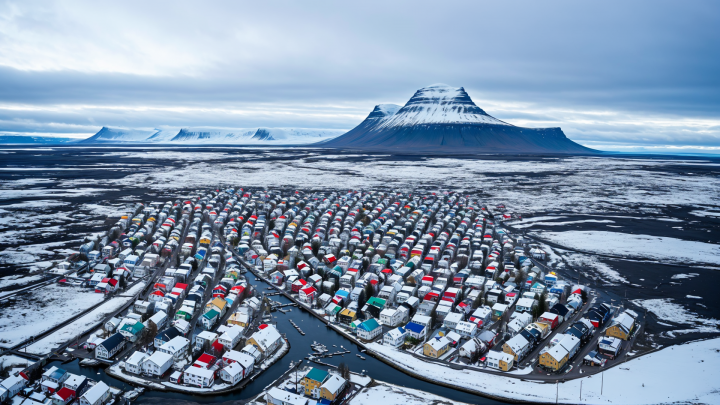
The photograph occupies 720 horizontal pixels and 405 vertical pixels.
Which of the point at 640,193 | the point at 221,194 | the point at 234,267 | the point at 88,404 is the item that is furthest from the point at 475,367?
the point at 640,193

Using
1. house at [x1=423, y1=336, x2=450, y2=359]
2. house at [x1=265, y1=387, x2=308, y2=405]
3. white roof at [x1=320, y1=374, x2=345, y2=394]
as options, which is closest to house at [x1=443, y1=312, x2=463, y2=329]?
house at [x1=423, y1=336, x2=450, y2=359]

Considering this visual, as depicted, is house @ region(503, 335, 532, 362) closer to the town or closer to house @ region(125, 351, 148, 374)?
the town

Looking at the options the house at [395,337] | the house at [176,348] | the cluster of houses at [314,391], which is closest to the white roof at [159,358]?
the house at [176,348]

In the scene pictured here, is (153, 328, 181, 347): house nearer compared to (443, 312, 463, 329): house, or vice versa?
(153, 328, 181, 347): house

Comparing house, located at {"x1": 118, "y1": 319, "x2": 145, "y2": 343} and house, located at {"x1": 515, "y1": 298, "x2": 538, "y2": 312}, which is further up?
house, located at {"x1": 515, "y1": 298, "x2": 538, "y2": 312}

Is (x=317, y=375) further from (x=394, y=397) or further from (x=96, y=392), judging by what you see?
(x=96, y=392)

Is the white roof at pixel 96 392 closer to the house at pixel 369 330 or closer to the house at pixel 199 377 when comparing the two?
the house at pixel 199 377

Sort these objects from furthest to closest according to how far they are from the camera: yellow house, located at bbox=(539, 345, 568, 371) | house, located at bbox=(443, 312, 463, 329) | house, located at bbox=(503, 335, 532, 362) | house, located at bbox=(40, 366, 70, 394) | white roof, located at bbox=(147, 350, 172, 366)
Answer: house, located at bbox=(443, 312, 463, 329), house, located at bbox=(503, 335, 532, 362), yellow house, located at bbox=(539, 345, 568, 371), white roof, located at bbox=(147, 350, 172, 366), house, located at bbox=(40, 366, 70, 394)
